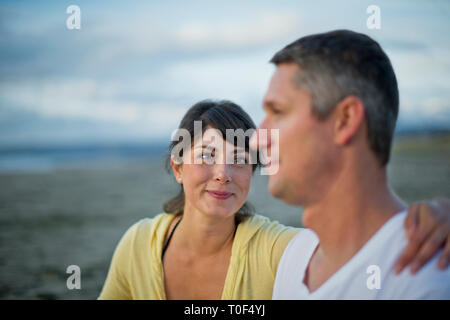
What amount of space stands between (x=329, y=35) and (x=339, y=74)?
0.18 metres

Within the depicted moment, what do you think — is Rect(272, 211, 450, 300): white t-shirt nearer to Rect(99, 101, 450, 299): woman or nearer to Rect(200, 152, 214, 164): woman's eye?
Rect(99, 101, 450, 299): woman

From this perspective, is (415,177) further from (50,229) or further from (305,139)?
(305,139)

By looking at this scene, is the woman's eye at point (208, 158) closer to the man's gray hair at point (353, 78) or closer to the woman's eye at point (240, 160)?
the woman's eye at point (240, 160)

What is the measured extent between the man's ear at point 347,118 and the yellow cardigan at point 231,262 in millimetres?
1497

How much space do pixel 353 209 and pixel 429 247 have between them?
0.28m

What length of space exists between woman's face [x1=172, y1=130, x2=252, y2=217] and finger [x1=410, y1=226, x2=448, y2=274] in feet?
5.31

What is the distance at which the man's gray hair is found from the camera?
151 cm

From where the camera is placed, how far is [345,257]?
158 cm

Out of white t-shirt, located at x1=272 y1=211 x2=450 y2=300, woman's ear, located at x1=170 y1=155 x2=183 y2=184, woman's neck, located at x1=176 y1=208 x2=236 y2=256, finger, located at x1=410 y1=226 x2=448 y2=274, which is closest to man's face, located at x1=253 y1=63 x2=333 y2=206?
white t-shirt, located at x1=272 y1=211 x2=450 y2=300

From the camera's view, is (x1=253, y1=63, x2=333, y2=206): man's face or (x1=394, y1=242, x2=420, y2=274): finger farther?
(x1=253, y1=63, x2=333, y2=206): man's face

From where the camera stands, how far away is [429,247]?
4.66ft

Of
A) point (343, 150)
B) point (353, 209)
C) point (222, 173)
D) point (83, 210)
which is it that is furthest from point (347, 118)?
point (83, 210)
